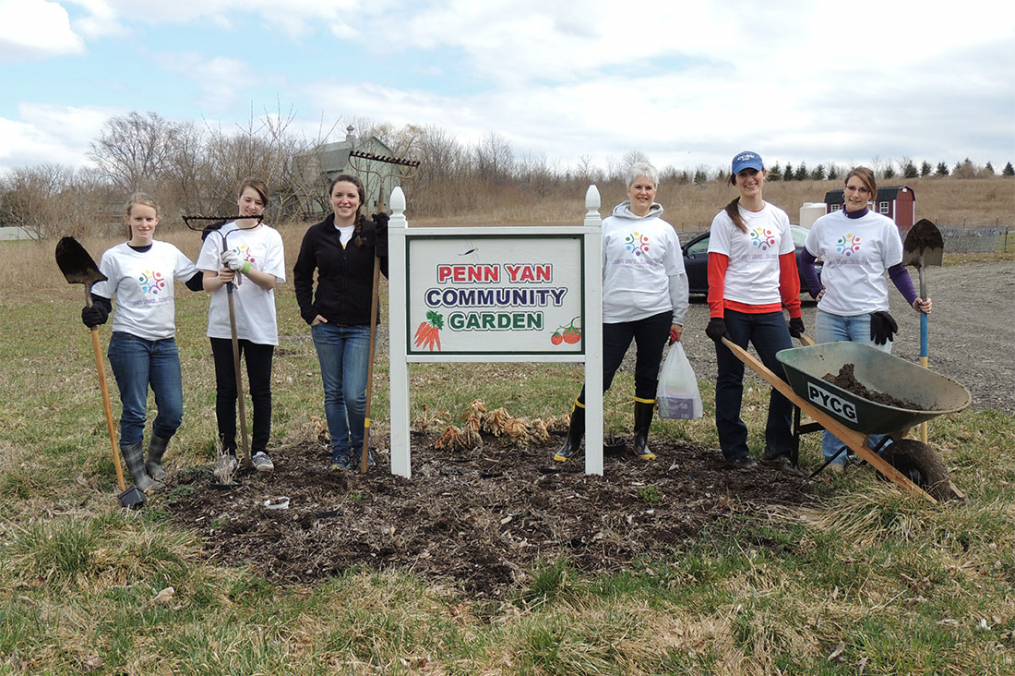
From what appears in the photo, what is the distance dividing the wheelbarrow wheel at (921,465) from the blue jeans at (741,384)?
2.96 ft

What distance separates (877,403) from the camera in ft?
12.8

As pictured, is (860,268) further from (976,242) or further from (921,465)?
(976,242)

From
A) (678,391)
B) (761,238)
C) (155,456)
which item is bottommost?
(155,456)

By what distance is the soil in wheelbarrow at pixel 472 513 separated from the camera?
379cm

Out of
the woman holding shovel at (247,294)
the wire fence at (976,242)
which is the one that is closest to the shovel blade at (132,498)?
the woman holding shovel at (247,294)

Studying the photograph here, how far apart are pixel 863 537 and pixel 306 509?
9.48 feet

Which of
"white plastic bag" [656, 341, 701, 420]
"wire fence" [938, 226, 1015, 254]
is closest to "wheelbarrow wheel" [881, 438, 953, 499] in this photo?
"white plastic bag" [656, 341, 701, 420]

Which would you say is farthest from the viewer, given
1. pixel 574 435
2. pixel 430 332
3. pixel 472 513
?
pixel 574 435

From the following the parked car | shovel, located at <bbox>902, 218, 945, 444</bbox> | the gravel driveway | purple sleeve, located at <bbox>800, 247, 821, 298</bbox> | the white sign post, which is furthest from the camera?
the parked car

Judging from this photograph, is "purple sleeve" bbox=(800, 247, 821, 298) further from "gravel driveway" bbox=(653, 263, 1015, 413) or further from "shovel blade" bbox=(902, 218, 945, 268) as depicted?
"gravel driveway" bbox=(653, 263, 1015, 413)

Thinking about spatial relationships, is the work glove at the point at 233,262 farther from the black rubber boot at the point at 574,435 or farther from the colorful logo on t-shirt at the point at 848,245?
the colorful logo on t-shirt at the point at 848,245

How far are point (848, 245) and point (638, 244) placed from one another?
52.3 inches

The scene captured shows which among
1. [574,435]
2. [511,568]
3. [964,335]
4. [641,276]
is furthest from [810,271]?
[964,335]

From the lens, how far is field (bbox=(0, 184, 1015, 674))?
2916 millimetres
